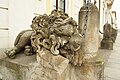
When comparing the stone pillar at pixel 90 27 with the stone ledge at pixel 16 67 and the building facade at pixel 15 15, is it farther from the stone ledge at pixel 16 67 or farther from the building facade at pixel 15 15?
the stone ledge at pixel 16 67

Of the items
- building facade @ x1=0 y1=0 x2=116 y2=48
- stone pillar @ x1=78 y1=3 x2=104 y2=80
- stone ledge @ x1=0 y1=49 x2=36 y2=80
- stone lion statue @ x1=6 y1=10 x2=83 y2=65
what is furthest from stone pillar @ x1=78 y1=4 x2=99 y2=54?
stone ledge @ x1=0 y1=49 x2=36 y2=80

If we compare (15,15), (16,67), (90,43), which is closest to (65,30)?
(90,43)

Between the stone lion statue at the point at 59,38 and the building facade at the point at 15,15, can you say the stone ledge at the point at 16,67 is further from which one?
the building facade at the point at 15,15

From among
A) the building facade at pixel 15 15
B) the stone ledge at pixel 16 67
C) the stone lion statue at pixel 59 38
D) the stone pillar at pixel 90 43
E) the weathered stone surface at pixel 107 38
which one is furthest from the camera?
the weathered stone surface at pixel 107 38

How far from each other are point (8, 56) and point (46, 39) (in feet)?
1.94

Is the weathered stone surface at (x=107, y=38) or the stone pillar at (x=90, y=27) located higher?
the stone pillar at (x=90, y=27)

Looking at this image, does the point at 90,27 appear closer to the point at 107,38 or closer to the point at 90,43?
the point at 90,43

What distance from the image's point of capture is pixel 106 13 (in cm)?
1398

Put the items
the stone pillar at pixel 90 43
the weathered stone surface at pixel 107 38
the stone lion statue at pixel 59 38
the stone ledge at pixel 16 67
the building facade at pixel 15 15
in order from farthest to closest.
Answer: the weathered stone surface at pixel 107 38 → the building facade at pixel 15 15 → the stone pillar at pixel 90 43 → the stone ledge at pixel 16 67 → the stone lion statue at pixel 59 38

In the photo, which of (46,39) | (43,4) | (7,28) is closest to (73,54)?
(46,39)

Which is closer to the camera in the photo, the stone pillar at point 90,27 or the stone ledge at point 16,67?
the stone ledge at point 16,67

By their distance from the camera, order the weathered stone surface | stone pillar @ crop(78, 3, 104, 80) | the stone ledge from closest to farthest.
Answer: the stone ledge, stone pillar @ crop(78, 3, 104, 80), the weathered stone surface

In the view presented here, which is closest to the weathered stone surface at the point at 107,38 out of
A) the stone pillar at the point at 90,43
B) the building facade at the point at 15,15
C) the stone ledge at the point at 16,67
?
the building facade at the point at 15,15

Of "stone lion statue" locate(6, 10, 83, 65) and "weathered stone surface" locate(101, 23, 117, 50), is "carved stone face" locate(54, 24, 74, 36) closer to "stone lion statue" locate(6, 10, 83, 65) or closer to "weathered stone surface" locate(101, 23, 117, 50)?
"stone lion statue" locate(6, 10, 83, 65)
